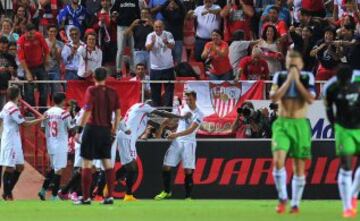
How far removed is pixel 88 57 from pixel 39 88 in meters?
1.40

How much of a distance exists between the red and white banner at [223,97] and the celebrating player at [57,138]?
3.33 m

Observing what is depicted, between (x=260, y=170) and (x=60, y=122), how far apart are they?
4.85 metres

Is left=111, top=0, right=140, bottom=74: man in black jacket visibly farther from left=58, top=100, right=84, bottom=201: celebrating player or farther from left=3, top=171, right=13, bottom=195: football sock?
left=3, top=171, right=13, bottom=195: football sock

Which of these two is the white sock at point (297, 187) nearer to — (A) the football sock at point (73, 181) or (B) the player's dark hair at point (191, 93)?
(A) the football sock at point (73, 181)

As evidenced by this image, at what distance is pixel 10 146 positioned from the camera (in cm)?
2472

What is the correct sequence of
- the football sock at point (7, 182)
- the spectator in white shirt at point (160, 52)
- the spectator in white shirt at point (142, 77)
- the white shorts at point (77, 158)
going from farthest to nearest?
the spectator in white shirt at point (160, 52) < the spectator in white shirt at point (142, 77) < the white shorts at point (77, 158) < the football sock at point (7, 182)

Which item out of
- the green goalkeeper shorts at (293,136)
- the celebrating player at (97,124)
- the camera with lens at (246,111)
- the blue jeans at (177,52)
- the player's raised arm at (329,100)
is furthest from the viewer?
the blue jeans at (177,52)

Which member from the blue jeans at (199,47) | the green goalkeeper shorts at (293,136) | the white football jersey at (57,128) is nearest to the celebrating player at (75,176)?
the white football jersey at (57,128)

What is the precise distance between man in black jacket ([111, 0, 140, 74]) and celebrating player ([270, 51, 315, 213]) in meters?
12.3

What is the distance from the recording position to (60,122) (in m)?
25.2

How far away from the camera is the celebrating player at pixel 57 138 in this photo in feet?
82.3

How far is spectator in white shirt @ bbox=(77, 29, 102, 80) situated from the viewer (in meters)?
28.4

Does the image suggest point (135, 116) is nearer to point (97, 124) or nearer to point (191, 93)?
point (191, 93)

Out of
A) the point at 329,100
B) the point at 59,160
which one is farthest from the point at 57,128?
the point at 329,100
